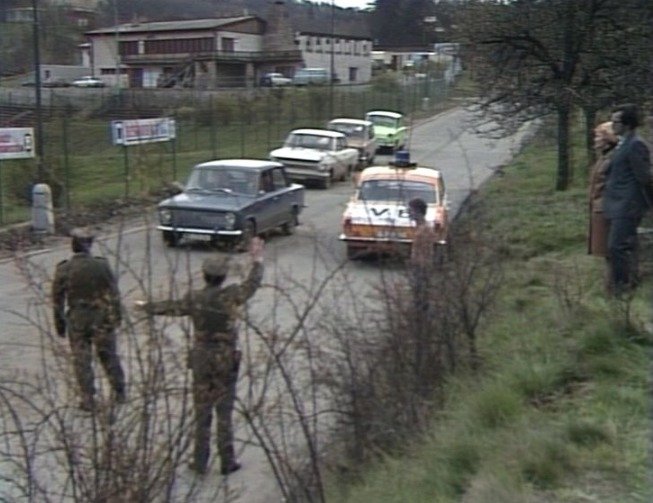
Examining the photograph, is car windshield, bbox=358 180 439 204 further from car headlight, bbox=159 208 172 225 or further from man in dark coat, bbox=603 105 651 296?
man in dark coat, bbox=603 105 651 296

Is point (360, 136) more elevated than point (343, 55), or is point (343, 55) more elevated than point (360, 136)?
point (343, 55)

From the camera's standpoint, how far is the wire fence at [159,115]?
21.4 m

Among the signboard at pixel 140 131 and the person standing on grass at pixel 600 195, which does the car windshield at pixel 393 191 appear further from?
the person standing on grass at pixel 600 195

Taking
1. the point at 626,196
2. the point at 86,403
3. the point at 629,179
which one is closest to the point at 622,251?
the point at 626,196

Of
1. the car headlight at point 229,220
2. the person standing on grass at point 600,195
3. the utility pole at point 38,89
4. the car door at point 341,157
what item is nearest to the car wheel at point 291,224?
the car headlight at point 229,220

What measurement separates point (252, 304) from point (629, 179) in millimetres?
3132

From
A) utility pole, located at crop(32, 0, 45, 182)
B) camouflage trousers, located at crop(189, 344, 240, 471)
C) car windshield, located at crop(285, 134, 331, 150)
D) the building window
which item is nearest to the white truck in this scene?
car windshield, located at crop(285, 134, 331, 150)

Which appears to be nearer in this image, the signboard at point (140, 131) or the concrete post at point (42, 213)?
the concrete post at point (42, 213)

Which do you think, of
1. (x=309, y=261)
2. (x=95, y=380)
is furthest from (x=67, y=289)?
(x=309, y=261)

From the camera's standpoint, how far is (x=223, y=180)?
17719 mm

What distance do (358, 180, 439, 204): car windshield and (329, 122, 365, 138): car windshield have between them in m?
15.7

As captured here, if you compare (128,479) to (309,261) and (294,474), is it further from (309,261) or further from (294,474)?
(309,261)

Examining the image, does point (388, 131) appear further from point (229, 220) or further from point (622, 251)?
point (622, 251)

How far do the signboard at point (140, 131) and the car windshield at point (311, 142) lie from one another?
13.5 feet
